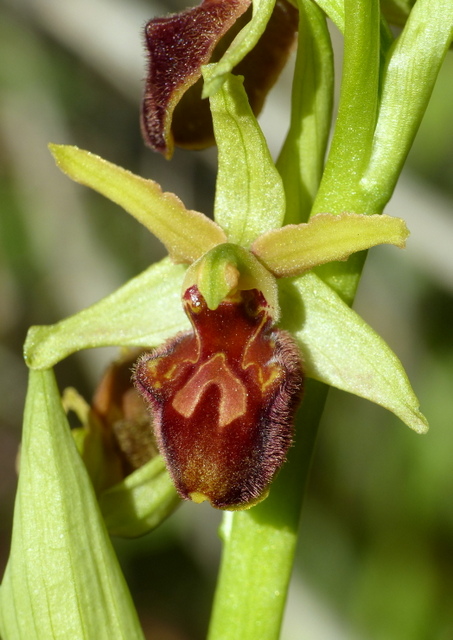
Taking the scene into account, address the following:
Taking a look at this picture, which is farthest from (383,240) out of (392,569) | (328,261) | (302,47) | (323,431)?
(323,431)

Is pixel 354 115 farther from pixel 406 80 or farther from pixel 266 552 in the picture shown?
pixel 266 552

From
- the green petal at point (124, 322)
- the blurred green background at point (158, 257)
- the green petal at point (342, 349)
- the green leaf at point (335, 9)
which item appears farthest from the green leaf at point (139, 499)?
the blurred green background at point (158, 257)

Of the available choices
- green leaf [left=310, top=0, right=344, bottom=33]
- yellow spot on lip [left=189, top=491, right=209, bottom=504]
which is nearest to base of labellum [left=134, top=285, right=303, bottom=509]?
yellow spot on lip [left=189, top=491, right=209, bottom=504]

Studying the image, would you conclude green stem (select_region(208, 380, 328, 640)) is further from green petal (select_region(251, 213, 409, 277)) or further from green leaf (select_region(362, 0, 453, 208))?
green leaf (select_region(362, 0, 453, 208))

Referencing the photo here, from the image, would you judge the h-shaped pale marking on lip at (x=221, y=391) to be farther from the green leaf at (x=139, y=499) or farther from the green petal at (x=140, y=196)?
the green leaf at (x=139, y=499)

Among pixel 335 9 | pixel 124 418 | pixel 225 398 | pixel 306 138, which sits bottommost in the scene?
pixel 124 418

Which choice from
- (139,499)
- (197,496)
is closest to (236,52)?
(197,496)
